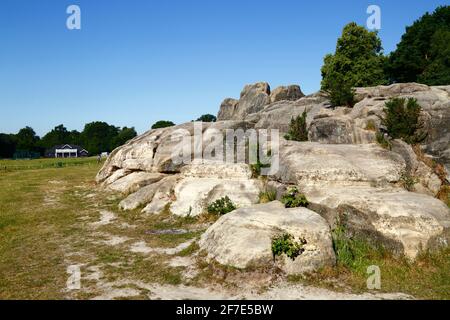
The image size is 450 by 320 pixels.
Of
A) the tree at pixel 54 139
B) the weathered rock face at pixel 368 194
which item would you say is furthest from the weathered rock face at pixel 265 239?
the tree at pixel 54 139

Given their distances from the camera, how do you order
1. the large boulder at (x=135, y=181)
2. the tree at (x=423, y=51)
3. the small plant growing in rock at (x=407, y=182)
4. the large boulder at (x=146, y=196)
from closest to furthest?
the small plant growing in rock at (x=407, y=182), the large boulder at (x=146, y=196), the large boulder at (x=135, y=181), the tree at (x=423, y=51)

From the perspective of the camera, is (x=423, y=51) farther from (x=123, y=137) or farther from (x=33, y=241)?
(x=123, y=137)

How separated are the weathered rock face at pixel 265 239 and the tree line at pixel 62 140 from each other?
15600 cm

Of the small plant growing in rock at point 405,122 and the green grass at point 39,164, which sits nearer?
the small plant growing in rock at point 405,122

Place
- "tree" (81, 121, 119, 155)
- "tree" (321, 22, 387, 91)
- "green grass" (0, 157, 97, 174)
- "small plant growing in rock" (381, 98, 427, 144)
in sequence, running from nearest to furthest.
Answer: "small plant growing in rock" (381, 98, 427, 144), "tree" (321, 22, 387, 91), "green grass" (0, 157, 97, 174), "tree" (81, 121, 119, 155)

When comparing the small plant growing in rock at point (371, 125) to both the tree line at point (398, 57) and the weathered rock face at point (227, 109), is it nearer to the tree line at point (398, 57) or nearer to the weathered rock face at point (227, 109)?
the tree line at point (398, 57)

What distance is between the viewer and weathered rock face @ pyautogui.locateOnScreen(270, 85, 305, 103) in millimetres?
55147

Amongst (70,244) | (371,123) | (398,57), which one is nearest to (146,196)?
(70,244)

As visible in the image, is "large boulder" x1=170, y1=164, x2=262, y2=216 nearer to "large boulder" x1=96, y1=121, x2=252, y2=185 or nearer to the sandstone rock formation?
the sandstone rock formation

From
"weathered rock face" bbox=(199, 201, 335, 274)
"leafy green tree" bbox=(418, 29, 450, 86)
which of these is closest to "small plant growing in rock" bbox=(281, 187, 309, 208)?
"weathered rock face" bbox=(199, 201, 335, 274)

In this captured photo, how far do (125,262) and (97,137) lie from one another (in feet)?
618

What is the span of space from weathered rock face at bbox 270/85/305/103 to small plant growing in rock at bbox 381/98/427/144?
33221mm

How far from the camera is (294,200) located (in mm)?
A: 15562

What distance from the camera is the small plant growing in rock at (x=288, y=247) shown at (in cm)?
1192
